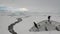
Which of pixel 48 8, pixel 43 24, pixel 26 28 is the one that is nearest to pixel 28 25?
pixel 26 28

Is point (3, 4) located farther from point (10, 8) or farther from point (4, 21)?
point (4, 21)

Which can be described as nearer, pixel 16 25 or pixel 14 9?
pixel 16 25

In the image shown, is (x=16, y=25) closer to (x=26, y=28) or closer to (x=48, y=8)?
(x=26, y=28)

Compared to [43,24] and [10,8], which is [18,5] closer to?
[10,8]

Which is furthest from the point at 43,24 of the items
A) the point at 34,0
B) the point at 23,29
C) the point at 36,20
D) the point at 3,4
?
the point at 3,4

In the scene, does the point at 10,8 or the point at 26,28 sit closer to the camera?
the point at 26,28

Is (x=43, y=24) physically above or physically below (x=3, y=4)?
below

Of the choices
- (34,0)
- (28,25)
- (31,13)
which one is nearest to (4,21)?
(28,25)

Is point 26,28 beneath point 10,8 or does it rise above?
beneath
